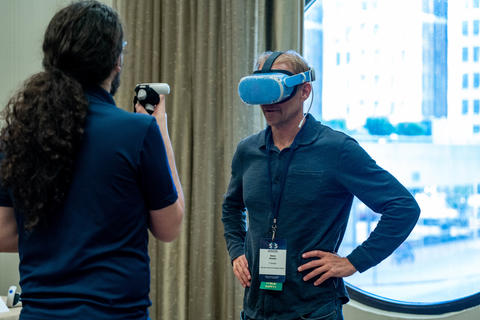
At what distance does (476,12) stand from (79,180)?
8.03 ft

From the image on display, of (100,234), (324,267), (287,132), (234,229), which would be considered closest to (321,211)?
(324,267)

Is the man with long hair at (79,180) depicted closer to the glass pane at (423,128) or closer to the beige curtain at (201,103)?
the beige curtain at (201,103)

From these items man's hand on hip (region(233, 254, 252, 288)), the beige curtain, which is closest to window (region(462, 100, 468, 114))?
the beige curtain

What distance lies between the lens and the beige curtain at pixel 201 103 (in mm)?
2713

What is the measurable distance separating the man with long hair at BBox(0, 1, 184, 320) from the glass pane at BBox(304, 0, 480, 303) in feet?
6.51

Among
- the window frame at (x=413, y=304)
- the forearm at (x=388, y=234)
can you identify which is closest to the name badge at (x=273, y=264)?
the forearm at (x=388, y=234)

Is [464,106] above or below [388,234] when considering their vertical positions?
above

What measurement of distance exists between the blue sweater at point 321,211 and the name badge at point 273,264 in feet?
0.06

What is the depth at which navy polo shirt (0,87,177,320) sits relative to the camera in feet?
3.29

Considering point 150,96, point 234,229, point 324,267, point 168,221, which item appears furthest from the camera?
point 234,229

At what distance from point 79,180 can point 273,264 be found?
0.70 m

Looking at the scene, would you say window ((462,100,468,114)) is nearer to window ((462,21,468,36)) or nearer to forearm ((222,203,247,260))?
window ((462,21,468,36))

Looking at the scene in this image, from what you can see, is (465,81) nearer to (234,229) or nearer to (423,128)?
(423,128)

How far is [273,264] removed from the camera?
60.0 inches
